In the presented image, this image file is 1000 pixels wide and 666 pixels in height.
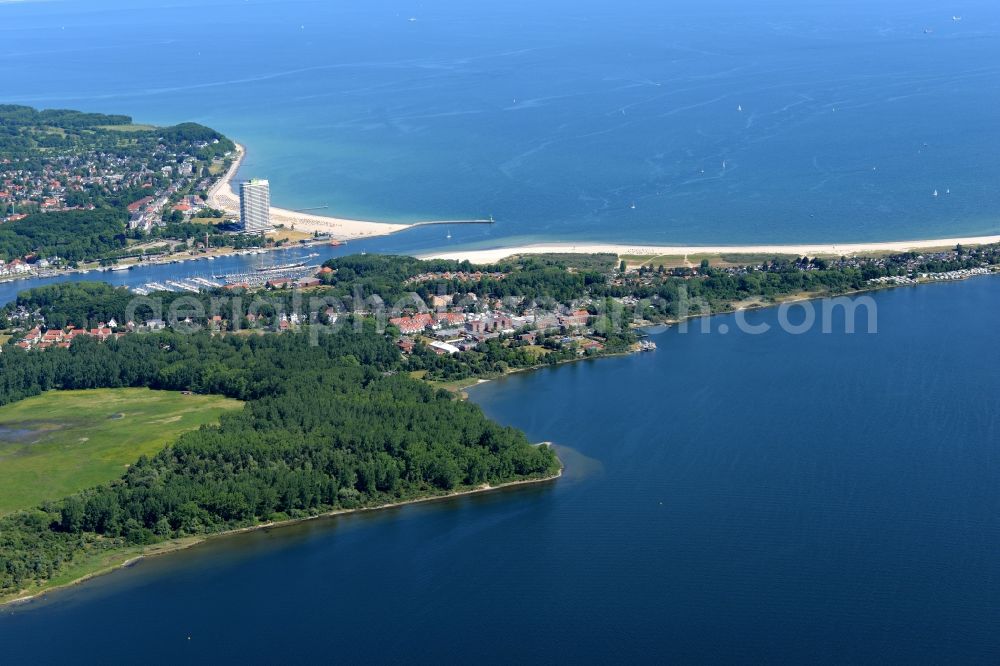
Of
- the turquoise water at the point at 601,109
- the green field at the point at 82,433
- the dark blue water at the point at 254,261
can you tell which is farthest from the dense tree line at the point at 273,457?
the turquoise water at the point at 601,109

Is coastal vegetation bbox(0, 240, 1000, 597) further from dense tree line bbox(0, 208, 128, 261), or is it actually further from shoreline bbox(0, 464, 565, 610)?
dense tree line bbox(0, 208, 128, 261)

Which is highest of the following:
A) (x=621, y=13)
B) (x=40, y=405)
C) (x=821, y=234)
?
(x=621, y=13)

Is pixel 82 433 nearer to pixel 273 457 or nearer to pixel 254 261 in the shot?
pixel 273 457

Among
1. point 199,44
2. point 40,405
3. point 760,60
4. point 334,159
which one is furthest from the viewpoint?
point 199,44

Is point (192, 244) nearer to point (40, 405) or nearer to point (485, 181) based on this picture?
point (485, 181)

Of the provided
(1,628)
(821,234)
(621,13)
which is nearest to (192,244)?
(821,234)

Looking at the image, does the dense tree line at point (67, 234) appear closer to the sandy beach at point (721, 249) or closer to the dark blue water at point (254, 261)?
the dark blue water at point (254, 261)

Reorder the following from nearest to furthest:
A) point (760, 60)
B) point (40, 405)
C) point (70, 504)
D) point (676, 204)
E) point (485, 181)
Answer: point (70, 504)
point (40, 405)
point (676, 204)
point (485, 181)
point (760, 60)
